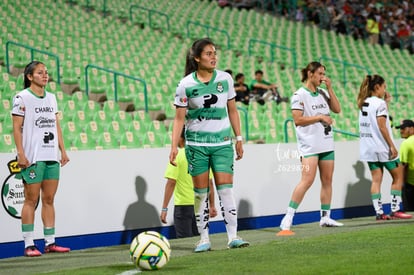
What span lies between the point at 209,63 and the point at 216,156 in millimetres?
874

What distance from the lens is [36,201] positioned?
953 cm

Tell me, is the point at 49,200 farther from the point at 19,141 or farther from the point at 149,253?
the point at 149,253

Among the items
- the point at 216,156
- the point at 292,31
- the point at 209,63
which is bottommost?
the point at 216,156

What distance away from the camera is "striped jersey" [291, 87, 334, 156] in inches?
413

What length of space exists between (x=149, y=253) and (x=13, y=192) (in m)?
3.34

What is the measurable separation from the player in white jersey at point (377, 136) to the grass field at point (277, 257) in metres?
1.52

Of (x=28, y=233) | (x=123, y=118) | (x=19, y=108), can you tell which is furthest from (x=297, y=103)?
(x=123, y=118)

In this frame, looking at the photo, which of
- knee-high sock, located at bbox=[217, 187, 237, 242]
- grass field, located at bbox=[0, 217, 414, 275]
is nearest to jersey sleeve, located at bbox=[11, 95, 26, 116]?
grass field, located at bbox=[0, 217, 414, 275]

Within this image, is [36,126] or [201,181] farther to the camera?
[36,126]

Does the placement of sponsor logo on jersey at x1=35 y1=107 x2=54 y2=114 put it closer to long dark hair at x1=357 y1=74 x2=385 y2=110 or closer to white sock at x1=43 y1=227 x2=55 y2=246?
white sock at x1=43 y1=227 x2=55 y2=246

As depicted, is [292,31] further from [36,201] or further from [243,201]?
[36,201]

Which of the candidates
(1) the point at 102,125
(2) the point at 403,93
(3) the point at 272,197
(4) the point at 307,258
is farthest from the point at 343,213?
(2) the point at 403,93

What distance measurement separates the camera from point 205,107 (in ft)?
28.0

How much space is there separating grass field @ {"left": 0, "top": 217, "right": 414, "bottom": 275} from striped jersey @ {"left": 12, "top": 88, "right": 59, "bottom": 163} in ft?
3.49
